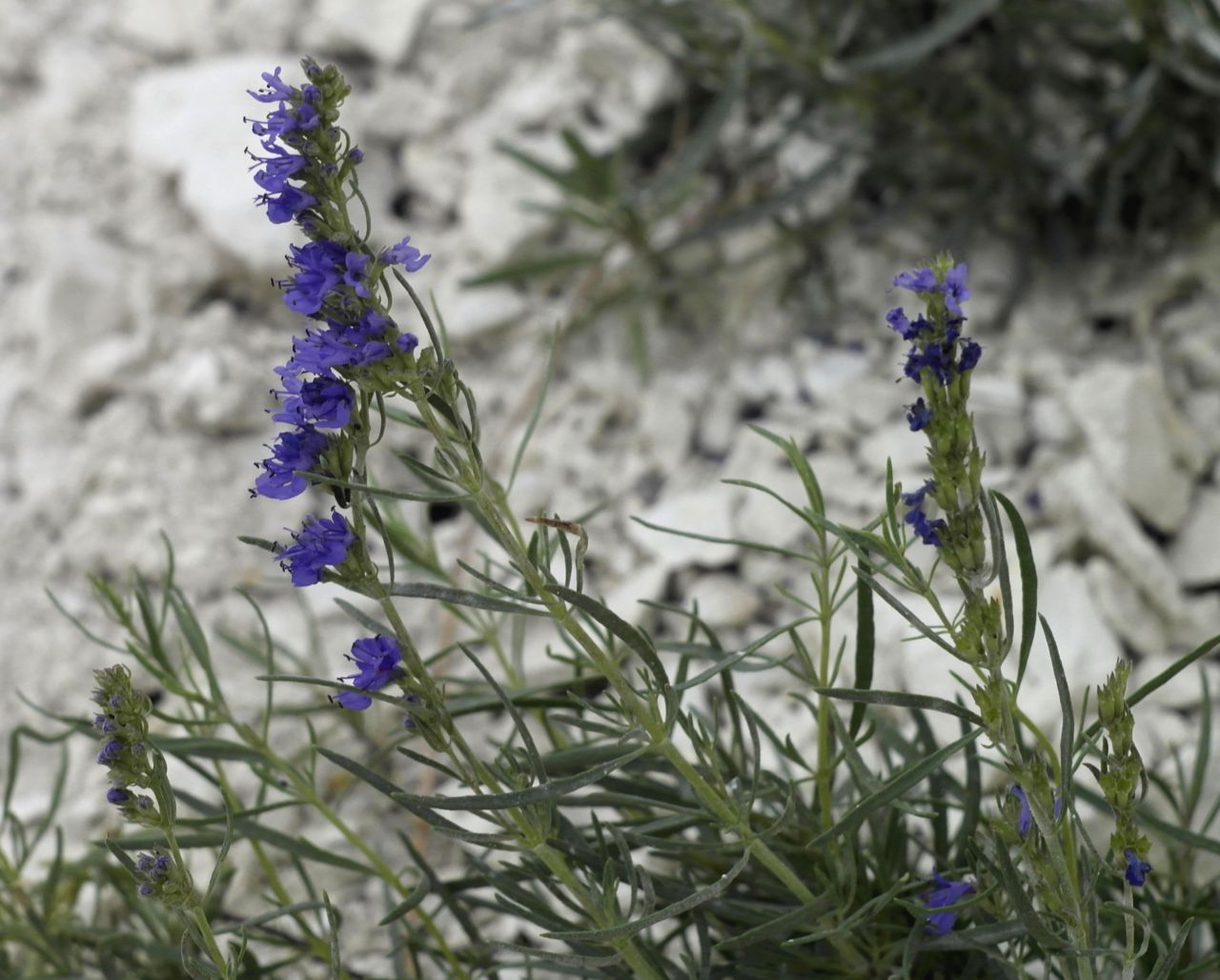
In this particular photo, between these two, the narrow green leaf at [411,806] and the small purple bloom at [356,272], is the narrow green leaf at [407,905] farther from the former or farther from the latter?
the small purple bloom at [356,272]

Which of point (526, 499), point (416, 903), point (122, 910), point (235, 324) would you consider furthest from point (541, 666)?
point (235, 324)

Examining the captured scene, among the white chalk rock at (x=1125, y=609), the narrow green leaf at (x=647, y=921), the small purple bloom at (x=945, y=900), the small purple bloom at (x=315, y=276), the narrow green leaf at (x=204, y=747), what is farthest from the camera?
the white chalk rock at (x=1125, y=609)

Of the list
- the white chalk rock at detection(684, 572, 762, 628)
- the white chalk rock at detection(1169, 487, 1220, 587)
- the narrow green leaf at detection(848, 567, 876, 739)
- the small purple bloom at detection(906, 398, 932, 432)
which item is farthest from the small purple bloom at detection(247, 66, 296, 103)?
the white chalk rock at detection(1169, 487, 1220, 587)

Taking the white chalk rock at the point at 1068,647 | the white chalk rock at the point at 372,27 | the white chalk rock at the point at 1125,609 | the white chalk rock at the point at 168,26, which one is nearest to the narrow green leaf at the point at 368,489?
the white chalk rock at the point at 1068,647

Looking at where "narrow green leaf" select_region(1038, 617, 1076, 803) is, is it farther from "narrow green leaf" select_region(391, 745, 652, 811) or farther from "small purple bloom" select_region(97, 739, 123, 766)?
"small purple bloom" select_region(97, 739, 123, 766)

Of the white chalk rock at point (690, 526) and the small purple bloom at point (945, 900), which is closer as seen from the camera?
the small purple bloom at point (945, 900)

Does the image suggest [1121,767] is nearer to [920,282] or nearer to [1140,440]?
[920,282]
